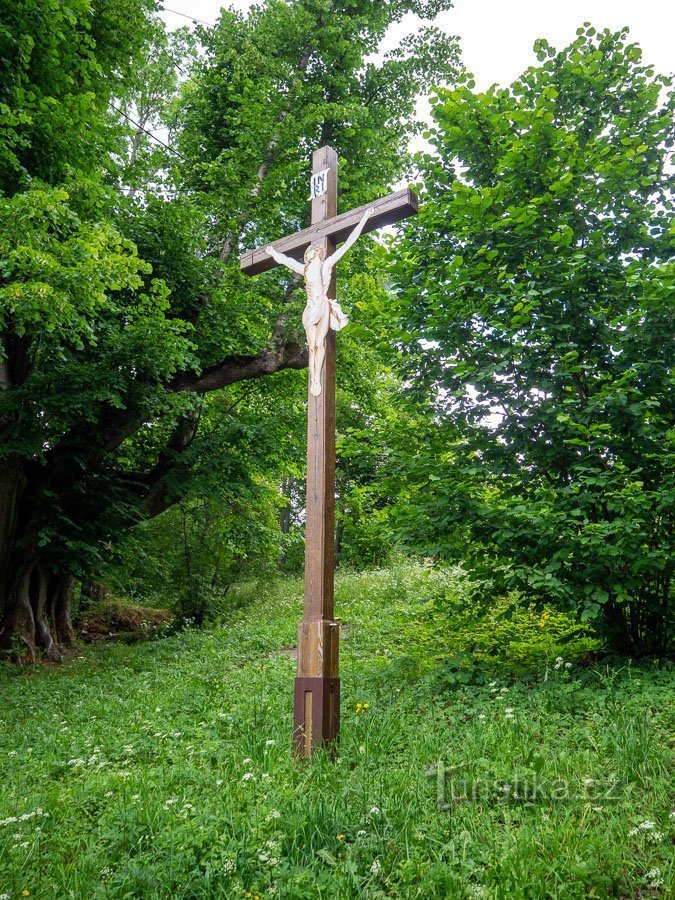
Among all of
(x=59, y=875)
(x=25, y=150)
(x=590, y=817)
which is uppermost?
(x=25, y=150)

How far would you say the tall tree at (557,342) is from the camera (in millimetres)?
4762

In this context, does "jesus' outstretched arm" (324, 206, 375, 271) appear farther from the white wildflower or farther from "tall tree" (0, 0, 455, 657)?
the white wildflower

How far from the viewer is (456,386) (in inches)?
223

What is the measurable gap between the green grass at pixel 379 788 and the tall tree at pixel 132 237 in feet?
14.2

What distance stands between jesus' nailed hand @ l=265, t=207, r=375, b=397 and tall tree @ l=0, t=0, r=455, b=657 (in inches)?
118

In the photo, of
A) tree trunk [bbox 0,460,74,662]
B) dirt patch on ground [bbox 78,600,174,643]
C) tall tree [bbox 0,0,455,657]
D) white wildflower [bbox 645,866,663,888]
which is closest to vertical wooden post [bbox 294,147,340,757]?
white wildflower [bbox 645,866,663,888]

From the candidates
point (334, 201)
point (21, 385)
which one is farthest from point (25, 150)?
point (334, 201)

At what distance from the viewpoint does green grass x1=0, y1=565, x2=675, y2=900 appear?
269 cm

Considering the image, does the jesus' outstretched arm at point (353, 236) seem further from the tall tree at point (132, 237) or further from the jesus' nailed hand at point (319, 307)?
the tall tree at point (132, 237)

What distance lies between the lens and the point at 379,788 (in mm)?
3393

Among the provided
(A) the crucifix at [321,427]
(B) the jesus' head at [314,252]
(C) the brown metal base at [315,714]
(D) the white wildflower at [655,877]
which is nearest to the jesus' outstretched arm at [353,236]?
(A) the crucifix at [321,427]

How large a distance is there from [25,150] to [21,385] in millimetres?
3221

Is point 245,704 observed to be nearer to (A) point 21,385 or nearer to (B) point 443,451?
(B) point 443,451

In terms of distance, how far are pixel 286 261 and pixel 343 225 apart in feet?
2.03
